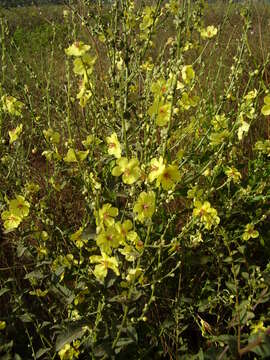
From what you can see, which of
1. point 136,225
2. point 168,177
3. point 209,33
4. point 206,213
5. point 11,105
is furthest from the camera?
point 209,33

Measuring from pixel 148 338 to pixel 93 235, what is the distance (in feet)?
2.56

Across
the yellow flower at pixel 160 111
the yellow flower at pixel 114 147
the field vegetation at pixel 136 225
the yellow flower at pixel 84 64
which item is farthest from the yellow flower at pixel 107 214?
the yellow flower at pixel 84 64

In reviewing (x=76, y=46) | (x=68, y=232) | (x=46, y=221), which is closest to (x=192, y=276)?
(x=68, y=232)

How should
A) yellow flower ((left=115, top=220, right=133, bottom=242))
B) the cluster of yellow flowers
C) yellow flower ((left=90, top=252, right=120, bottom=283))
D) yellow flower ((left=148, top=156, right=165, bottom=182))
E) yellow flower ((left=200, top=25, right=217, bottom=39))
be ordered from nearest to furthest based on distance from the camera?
yellow flower ((left=148, top=156, right=165, bottom=182)) → yellow flower ((left=115, top=220, right=133, bottom=242)) → yellow flower ((left=90, top=252, right=120, bottom=283)) → the cluster of yellow flowers → yellow flower ((left=200, top=25, right=217, bottom=39))

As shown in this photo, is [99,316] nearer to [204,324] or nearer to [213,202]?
[204,324]

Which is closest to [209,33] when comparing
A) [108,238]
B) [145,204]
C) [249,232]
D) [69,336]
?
[249,232]

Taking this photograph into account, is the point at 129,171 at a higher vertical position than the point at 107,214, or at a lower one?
higher

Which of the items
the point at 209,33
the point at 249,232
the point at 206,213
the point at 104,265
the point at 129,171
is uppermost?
the point at 209,33

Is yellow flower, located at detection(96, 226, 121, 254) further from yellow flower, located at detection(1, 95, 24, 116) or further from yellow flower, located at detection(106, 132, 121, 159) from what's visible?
yellow flower, located at detection(1, 95, 24, 116)

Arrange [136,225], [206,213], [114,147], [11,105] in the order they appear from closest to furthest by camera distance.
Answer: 1. [114,147]
2. [206,213]
3. [136,225]
4. [11,105]

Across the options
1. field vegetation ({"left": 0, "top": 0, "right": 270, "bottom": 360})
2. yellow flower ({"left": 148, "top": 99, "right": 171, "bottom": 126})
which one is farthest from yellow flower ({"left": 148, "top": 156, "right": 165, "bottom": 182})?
yellow flower ({"left": 148, "top": 99, "right": 171, "bottom": 126})

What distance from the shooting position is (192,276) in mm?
2404

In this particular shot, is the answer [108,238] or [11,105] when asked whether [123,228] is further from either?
[11,105]

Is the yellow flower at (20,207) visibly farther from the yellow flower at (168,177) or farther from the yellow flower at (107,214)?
the yellow flower at (168,177)
